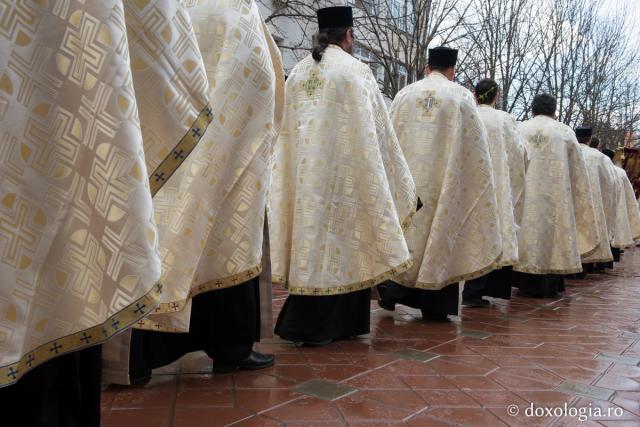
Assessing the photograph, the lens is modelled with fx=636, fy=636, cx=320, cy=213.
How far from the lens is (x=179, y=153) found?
179cm

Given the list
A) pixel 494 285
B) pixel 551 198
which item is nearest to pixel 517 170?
pixel 551 198

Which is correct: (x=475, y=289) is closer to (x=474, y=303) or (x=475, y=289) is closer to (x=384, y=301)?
(x=474, y=303)

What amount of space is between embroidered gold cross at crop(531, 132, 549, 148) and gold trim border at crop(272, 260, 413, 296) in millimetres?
4180

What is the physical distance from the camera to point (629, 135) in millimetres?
26969

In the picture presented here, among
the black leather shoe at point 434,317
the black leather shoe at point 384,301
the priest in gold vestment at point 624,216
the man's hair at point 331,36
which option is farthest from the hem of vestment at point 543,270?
the priest in gold vestment at point 624,216

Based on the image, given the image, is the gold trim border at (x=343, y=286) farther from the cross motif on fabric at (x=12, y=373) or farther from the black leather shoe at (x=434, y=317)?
the cross motif on fabric at (x=12, y=373)

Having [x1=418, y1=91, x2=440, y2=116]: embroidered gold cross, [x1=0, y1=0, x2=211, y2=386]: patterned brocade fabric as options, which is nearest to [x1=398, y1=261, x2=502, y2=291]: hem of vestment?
[x1=418, y1=91, x2=440, y2=116]: embroidered gold cross

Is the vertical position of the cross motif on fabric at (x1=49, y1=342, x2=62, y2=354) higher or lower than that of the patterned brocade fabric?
lower

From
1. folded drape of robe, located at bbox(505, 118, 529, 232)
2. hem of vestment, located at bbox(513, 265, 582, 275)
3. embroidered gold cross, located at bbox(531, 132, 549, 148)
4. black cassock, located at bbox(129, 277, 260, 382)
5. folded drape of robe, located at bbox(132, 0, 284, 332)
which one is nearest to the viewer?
folded drape of robe, located at bbox(132, 0, 284, 332)

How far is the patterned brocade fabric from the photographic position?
4.61 ft

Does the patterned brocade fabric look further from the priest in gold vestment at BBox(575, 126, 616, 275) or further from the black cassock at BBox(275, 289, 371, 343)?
the priest in gold vestment at BBox(575, 126, 616, 275)

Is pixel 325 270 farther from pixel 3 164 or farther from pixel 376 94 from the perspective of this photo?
pixel 3 164

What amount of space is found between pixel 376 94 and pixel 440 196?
1167mm

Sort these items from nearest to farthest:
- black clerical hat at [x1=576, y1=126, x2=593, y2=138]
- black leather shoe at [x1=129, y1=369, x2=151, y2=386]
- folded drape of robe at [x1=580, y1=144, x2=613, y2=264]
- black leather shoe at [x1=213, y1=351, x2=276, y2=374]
→ 1. black leather shoe at [x1=129, y1=369, x2=151, y2=386]
2. black leather shoe at [x1=213, y1=351, x2=276, y2=374]
3. folded drape of robe at [x1=580, y1=144, x2=613, y2=264]
4. black clerical hat at [x1=576, y1=126, x2=593, y2=138]
